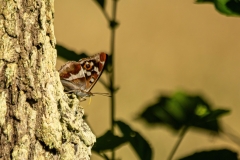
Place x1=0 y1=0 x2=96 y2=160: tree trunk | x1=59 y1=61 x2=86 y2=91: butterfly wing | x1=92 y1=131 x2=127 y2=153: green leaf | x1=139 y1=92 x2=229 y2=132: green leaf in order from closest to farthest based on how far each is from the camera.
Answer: x1=0 y1=0 x2=96 y2=160: tree trunk, x1=92 y1=131 x2=127 y2=153: green leaf, x1=59 y1=61 x2=86 y2=91: butterfly wing, x1=139 y1=92 x2=229 y2=132: green leaf

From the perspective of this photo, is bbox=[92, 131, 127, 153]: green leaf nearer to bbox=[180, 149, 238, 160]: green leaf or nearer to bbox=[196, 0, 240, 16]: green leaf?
bbox=[180, 149, 238, 160]: green leaf

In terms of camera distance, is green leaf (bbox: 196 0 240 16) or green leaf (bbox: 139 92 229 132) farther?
green leaf (bbox: 139 92 229 132)

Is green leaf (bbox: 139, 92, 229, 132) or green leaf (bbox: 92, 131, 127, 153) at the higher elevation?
green leaf (bbox: 92, 131, 127, 153)

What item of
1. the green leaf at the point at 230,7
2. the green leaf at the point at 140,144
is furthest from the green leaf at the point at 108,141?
the green leaf at the point at 230,7

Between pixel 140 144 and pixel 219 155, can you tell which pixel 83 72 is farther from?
pixel 219 155

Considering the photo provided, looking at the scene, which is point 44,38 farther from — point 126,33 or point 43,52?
point 126,33

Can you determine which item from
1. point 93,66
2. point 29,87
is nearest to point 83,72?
point 93,66

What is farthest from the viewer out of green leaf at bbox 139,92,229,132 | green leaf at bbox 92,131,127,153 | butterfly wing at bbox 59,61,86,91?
green leaf at bbox 139,92,229,132

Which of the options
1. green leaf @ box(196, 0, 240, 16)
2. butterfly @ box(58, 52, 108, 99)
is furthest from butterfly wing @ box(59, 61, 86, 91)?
green leaf @ box(196, 0, 240, 16)
